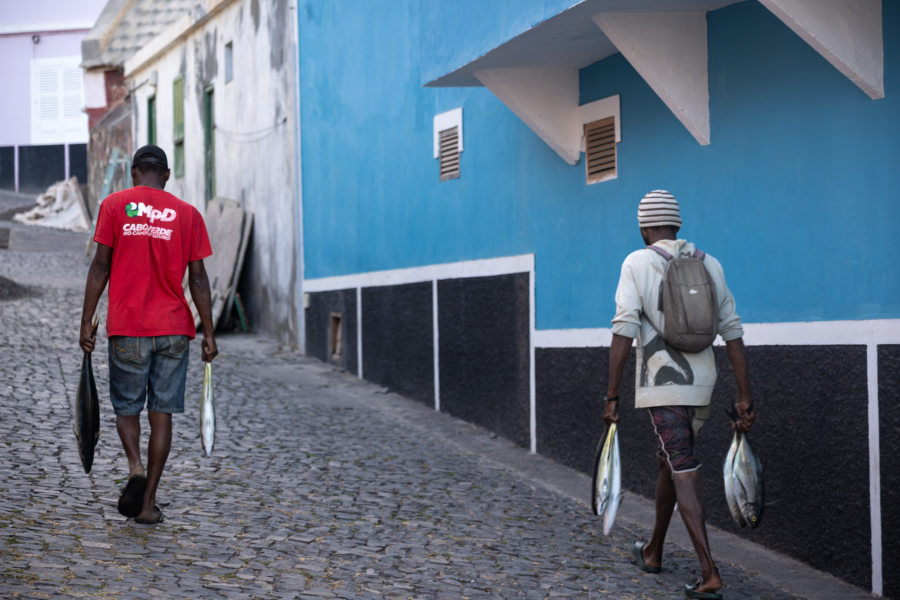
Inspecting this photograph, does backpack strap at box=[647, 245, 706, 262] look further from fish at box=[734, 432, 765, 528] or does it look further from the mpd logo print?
the mpd logo print

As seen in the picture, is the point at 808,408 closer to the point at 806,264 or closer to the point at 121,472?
the point at 806,264

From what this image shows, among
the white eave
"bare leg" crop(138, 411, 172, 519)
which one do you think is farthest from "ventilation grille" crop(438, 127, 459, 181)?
"bare leg" crop(138, 411, 172, 519)

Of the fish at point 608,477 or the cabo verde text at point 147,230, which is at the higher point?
the cabo verde text at point 147,230

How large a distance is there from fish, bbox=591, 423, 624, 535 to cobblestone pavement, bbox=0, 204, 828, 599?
378 millimetres

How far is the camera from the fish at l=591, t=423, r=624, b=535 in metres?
5.25

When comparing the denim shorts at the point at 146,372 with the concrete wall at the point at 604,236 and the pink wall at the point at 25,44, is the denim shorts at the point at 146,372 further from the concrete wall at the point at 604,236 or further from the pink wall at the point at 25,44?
the pink wall at the point at 25,44

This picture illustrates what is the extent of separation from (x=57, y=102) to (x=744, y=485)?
38.6 meters

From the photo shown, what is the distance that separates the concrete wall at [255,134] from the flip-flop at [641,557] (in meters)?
8.80

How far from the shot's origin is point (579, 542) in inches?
249

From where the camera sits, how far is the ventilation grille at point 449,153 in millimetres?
10250

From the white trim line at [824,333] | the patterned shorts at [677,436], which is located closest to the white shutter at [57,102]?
the white trim line at [824,333]

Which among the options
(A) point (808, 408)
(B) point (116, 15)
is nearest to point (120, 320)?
(A) point (808, 408)

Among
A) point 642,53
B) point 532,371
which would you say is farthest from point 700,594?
point 532,371

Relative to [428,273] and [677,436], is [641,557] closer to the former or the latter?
[677,436]
